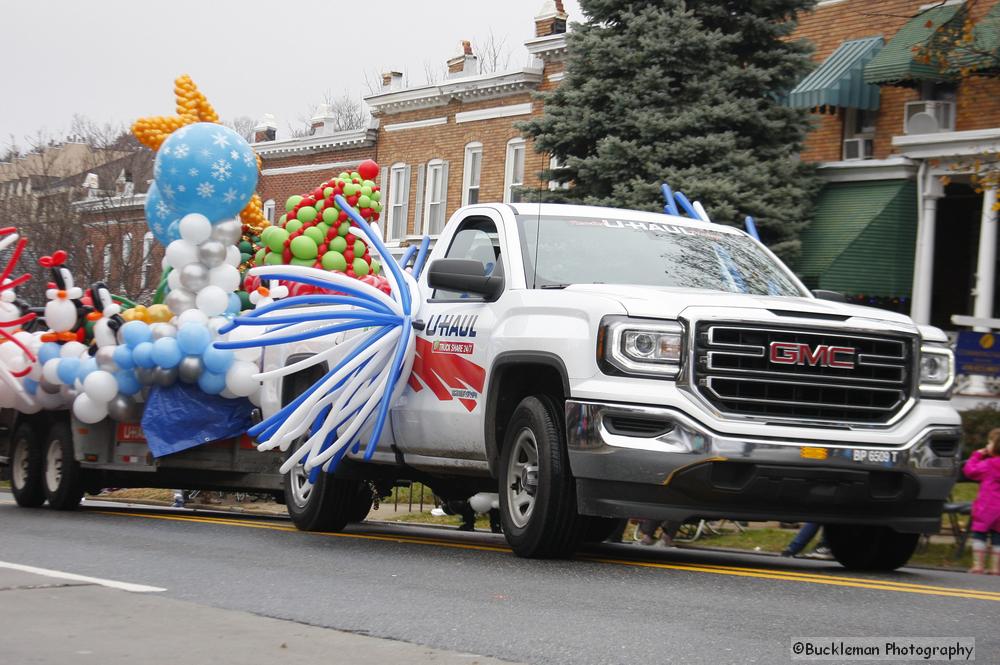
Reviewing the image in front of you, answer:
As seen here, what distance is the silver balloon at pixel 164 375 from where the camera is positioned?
48.2 ft

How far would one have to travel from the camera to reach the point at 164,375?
1471 centimetres

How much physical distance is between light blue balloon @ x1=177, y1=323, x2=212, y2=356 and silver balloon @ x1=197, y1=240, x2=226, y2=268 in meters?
0.67

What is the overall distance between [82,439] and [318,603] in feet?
30.6

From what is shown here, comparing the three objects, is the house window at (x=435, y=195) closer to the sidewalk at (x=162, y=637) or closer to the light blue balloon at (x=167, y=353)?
the light blue balloon at (x=167, y=353)

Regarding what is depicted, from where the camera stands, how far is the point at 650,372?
27.7 ft

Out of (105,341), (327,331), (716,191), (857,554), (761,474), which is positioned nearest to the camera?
(761,474)

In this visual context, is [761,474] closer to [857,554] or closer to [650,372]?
[650,372]

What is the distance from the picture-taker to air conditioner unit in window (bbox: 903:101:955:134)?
25766mm

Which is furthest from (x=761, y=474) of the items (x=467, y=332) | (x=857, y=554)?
(x=467, y=332)

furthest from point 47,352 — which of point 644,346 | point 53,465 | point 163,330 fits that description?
point 644,346

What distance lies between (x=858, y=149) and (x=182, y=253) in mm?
16033

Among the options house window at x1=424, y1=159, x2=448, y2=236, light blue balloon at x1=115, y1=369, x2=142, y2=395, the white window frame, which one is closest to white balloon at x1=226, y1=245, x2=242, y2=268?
light blue balloon at x1=115, y1=369, x2=142, y2=395

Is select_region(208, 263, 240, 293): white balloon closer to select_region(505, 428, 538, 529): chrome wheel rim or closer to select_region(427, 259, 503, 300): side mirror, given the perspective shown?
select_region(427, 259, 503, 300): side mirror

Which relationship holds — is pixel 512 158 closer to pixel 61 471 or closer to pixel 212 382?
pixel 61 471
